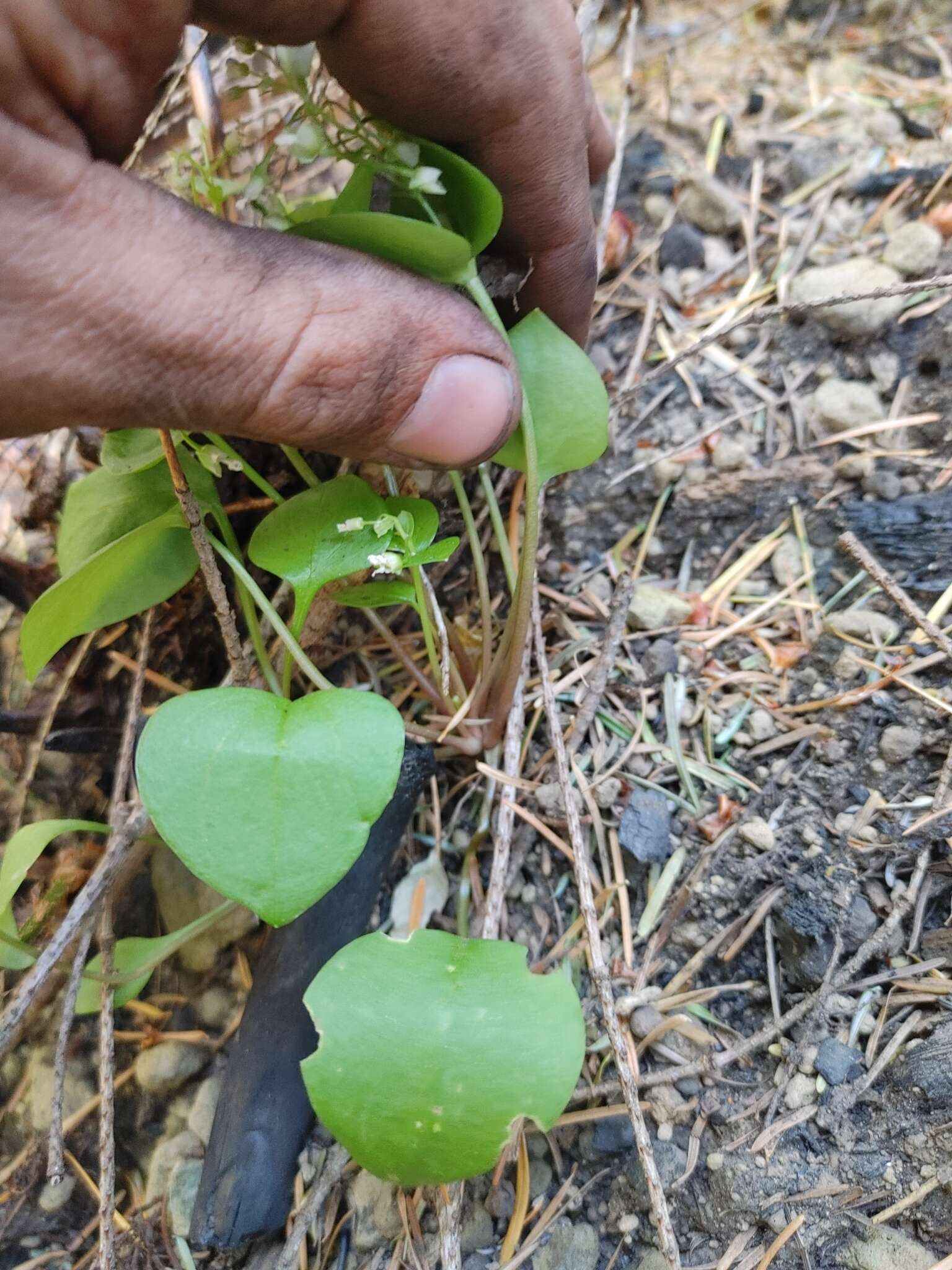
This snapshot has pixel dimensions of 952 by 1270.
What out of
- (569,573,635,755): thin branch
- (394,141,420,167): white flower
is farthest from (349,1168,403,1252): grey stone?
(394,141,420,167): white flower

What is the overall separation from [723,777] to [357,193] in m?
0.68

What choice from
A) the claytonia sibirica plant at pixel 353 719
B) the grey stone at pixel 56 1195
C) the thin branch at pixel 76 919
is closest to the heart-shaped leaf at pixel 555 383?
the claytonia sibirica plant at pixel 353 719

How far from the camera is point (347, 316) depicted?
2.01 feet

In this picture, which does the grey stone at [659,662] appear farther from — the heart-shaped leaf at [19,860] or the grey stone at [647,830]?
the heart-shaped leaf at [19,860]

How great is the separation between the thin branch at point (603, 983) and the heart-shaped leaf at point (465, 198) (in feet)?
1.20

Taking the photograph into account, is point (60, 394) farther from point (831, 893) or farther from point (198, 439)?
point (831, 893)

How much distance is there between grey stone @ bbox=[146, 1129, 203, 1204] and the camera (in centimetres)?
83

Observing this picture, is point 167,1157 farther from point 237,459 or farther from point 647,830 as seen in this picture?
point 237,459

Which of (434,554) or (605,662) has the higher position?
(434,554)

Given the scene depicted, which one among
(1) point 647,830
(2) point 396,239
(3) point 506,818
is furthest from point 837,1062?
(2) point 396,239

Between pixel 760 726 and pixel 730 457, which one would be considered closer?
pixel 760 726

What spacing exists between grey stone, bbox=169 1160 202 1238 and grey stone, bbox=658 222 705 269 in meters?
1.25

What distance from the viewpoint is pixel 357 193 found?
0.75 m

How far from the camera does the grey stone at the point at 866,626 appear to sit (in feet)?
2.74
